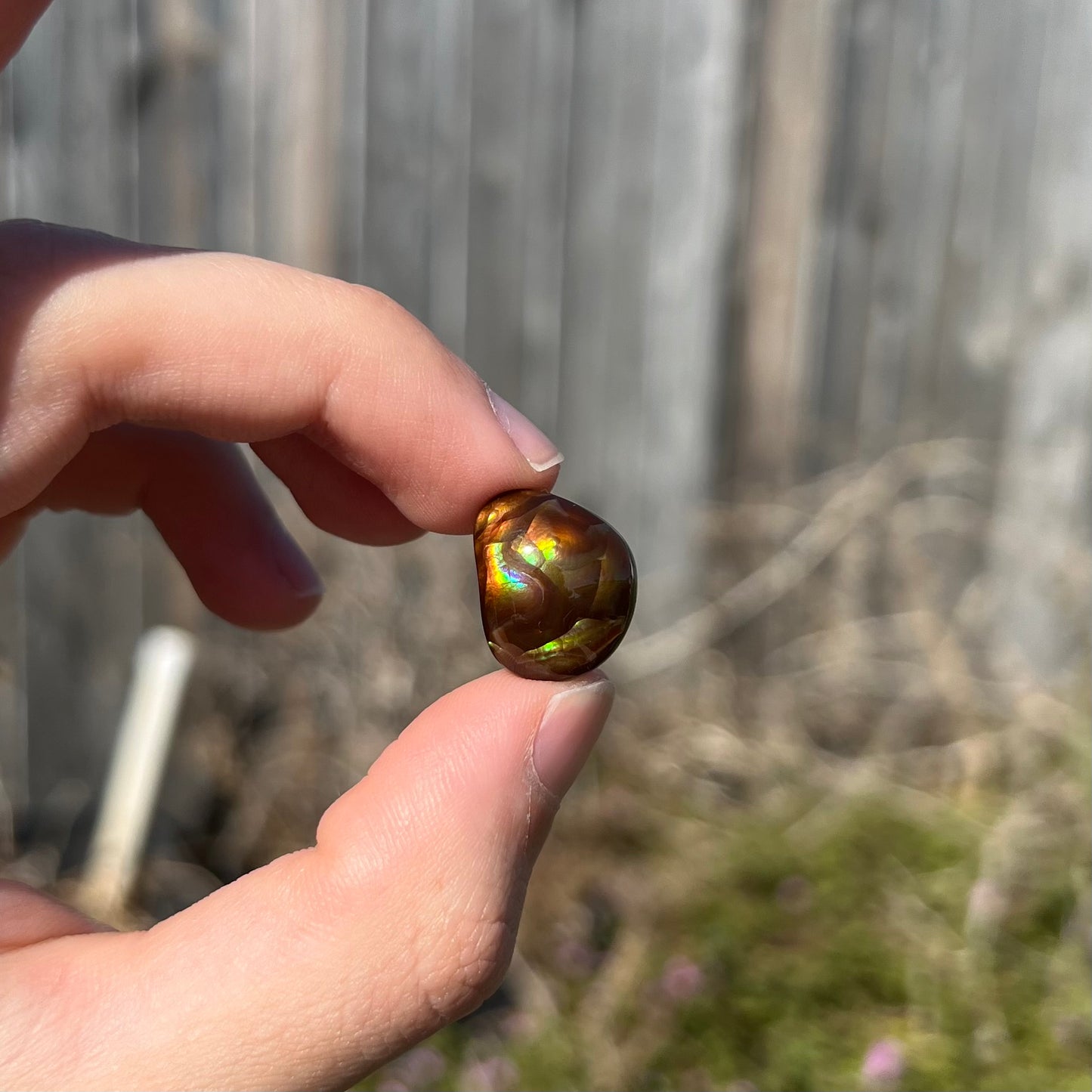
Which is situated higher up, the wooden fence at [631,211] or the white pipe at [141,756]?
the wooden fence at [631,211]

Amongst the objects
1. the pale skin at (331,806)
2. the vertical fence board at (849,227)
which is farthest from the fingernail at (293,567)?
the vertical fence board at (849,227)

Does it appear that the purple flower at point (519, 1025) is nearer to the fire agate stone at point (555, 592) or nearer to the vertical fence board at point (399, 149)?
the fire agate stone at point (555, 592)

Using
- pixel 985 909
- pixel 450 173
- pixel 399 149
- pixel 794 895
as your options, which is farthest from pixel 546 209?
pixel 985 909

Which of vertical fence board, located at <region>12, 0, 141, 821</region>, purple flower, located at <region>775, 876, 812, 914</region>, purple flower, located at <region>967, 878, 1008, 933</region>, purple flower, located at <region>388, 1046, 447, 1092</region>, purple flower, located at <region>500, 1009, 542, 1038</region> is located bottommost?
purple flower, located at <region>388, 1046, 447, 1092</region>

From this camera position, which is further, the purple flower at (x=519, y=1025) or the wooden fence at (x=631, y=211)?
the wooden fence at (x=631, y=211)

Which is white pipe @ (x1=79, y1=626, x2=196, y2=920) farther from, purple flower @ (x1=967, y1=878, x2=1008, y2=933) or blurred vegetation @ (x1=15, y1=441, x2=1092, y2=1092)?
purple flower @ (x1=967, y1=878, x2=1008, y2=933)

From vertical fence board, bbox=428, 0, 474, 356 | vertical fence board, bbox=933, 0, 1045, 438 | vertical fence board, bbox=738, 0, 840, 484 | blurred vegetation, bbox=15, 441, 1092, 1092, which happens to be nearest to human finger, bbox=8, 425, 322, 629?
blurred vegetation, bbox=15, 441, 1092, 1092
